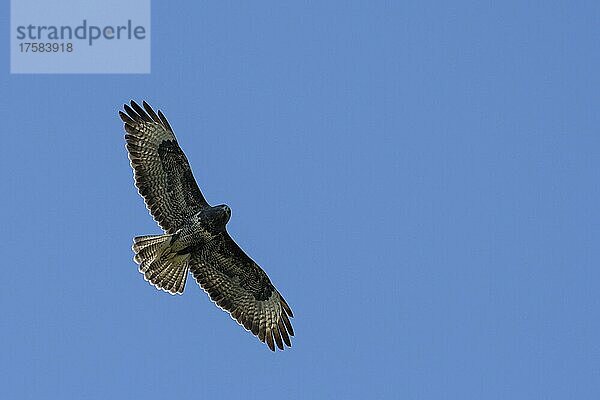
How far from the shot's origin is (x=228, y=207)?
25203mm

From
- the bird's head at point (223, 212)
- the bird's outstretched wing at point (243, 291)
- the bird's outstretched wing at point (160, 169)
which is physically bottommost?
the bird's outstretched wing at point (243, 291)

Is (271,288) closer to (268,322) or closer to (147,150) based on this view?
(268,322)

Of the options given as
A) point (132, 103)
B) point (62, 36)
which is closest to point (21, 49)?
point (62, 36)

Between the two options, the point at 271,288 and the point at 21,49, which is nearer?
the point at 271,288

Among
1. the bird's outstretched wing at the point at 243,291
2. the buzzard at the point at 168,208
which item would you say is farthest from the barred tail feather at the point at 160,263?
the bird's outstretched wing at the point at 243,291

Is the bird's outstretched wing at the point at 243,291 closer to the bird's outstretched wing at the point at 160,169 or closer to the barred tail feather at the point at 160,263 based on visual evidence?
the barred tail feather at the point at 160,263

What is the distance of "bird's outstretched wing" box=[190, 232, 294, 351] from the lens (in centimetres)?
2620

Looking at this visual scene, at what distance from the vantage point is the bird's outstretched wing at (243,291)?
86.0 feet

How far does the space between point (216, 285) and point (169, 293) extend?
1.22m

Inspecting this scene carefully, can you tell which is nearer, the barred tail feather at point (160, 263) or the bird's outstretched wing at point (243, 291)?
the barred tail feather at point (160, 263)

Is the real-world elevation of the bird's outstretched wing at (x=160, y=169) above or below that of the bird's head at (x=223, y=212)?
above

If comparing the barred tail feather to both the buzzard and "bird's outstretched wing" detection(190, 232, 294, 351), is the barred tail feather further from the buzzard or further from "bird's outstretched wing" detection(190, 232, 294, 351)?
"bird's outstretched wing" detection(190, 232, 294, 351)

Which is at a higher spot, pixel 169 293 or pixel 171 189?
pixel 171 189

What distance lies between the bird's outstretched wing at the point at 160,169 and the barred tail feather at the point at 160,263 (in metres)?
0.35
